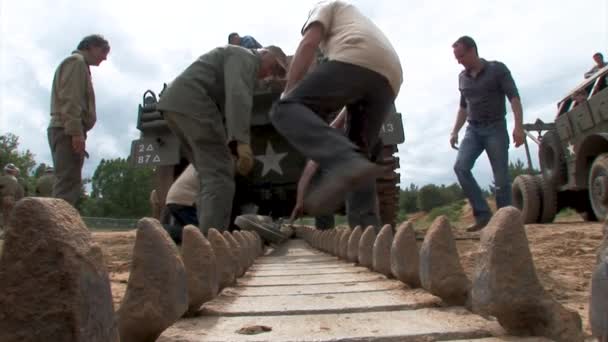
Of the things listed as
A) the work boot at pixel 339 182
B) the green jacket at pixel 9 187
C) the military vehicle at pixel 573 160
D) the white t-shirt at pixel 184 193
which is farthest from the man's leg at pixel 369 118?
the green jacket at pixel 9 187

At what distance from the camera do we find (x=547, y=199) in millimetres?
7086

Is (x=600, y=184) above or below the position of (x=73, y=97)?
below

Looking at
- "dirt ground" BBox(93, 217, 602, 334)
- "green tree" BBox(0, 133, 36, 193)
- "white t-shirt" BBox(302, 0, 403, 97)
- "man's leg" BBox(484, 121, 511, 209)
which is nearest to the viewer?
"dirt ground" BBox(93, 217, 602, 334)

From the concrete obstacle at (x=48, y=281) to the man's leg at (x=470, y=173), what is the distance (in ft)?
14.0

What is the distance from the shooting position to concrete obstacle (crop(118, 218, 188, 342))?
3.73 feet

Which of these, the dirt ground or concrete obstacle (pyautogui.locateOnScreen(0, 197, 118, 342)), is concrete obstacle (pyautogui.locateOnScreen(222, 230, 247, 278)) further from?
concrete obstacle (pyautogui.locateOnScreen(0, 197, 118, 342))

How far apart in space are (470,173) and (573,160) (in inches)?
84.1

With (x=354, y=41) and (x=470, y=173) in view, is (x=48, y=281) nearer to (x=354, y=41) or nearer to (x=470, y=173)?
(x=354, y=41)

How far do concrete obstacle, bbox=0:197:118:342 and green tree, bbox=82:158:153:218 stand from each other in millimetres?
56512

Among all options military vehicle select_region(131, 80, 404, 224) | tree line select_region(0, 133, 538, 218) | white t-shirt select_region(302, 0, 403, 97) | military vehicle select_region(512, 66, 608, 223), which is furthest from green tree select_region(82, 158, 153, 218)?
white t-shirt select_region(302, 0, 403, 97)

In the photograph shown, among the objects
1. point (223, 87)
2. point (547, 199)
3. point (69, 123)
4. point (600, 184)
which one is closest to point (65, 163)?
point (69, 123)

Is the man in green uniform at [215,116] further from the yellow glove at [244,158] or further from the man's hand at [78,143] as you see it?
the man's hand at [78,143]

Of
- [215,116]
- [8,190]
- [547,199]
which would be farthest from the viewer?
[8,190]

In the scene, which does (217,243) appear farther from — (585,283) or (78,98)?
(78,98)
